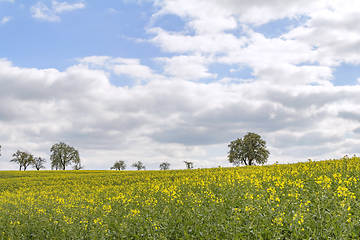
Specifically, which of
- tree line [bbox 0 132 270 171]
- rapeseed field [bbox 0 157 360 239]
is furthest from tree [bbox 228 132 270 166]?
rapeseed field [bbox 0 157 360 239]

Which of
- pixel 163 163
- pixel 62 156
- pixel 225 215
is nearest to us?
pixel 225 215

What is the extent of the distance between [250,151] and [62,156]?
65.6 m

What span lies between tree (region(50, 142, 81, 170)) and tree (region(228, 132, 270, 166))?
191 feet

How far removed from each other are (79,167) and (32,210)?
293 feet

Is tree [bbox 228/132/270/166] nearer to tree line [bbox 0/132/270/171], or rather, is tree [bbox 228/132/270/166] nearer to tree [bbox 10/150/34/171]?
tree line [bbox 0/132/270/171]

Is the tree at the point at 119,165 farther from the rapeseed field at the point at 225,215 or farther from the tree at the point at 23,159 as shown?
the rapeseed field at the point at 225,215

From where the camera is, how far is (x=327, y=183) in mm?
9539

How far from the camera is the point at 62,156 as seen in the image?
91.1m

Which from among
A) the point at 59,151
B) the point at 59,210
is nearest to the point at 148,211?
→ the point at 59,210

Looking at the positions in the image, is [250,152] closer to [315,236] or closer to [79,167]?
[315,236]

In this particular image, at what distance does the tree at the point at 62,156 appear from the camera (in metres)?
90.2

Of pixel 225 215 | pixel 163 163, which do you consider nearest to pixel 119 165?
pixel 163 163

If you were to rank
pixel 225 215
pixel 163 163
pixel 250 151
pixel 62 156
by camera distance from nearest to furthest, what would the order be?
1. pixel 225 215
2. pixel 250 151
3. pixel 62 156
4. pixel 163 163

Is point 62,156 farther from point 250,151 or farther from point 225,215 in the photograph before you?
point 225,215
